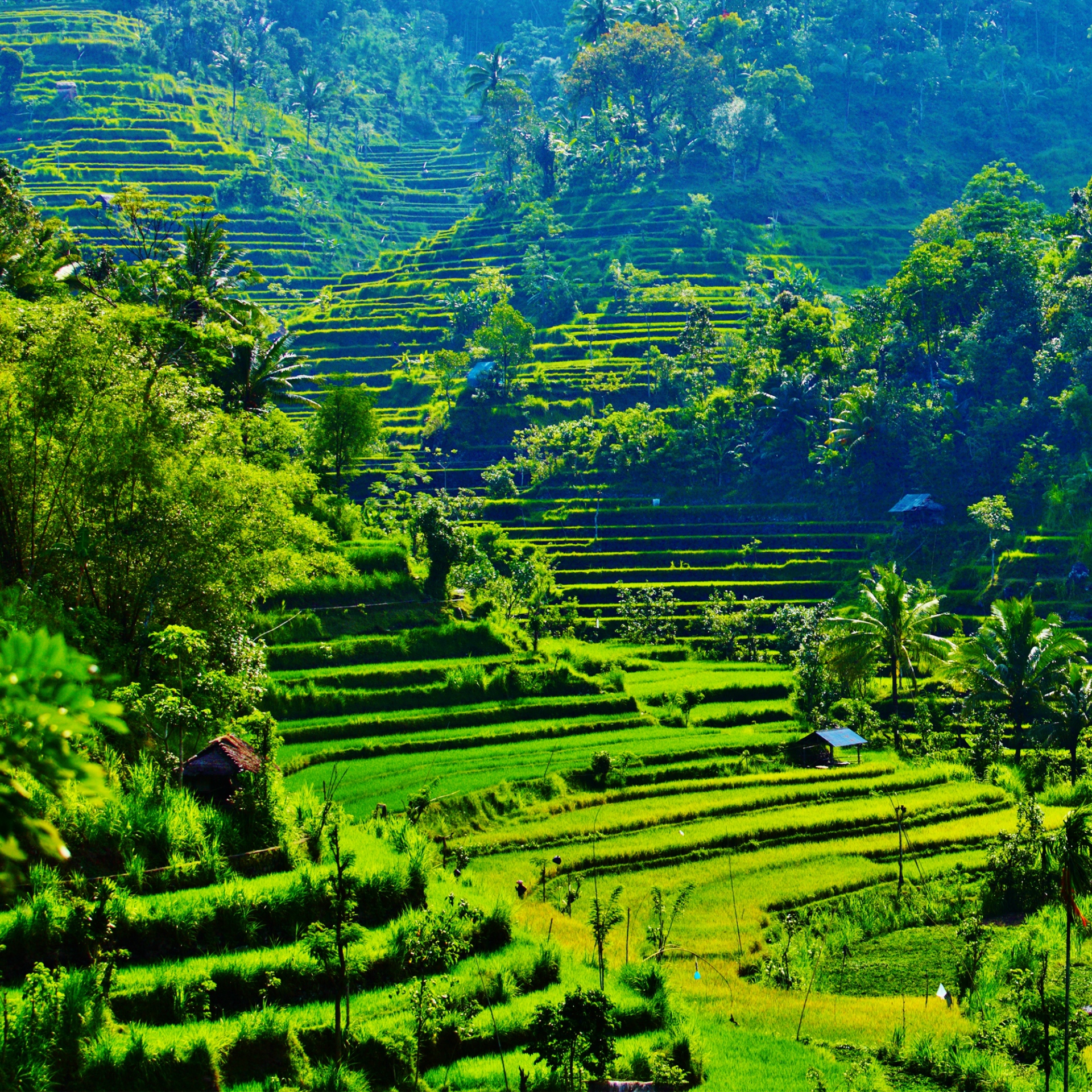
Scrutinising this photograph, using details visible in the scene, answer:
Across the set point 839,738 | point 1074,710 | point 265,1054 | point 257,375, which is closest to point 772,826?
point 839,738

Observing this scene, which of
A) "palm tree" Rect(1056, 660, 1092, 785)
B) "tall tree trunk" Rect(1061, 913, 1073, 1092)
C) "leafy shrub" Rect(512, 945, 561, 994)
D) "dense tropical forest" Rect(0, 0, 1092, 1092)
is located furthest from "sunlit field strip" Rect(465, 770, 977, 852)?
"tall tree trunk" Rect(1061, 913, 1073, 1092)

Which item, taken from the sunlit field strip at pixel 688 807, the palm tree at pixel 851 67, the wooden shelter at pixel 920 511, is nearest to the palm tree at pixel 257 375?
the sunlit field strip at pixel 688 807

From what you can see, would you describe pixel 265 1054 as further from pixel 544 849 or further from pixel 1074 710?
pixel 1074 710

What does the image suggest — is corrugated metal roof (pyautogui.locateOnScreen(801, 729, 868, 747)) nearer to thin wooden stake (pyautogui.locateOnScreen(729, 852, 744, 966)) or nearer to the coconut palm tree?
thin wooden stake (pyautogui.locateOnScreen(729, 852, 744, 966))

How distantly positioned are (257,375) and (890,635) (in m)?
23.9

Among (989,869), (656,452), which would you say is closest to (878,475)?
(656,452)

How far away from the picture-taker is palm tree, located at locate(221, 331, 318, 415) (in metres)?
38.9

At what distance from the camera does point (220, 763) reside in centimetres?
1923

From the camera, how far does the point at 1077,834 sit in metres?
14.2

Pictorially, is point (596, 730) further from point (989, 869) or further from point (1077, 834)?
point (1077, 834)

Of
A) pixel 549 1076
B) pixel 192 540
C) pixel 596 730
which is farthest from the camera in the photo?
pixel 596 730

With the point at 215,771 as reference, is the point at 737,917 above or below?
below

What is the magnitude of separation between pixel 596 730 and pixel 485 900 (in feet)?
54.8

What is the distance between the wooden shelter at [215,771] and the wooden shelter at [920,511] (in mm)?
41954
